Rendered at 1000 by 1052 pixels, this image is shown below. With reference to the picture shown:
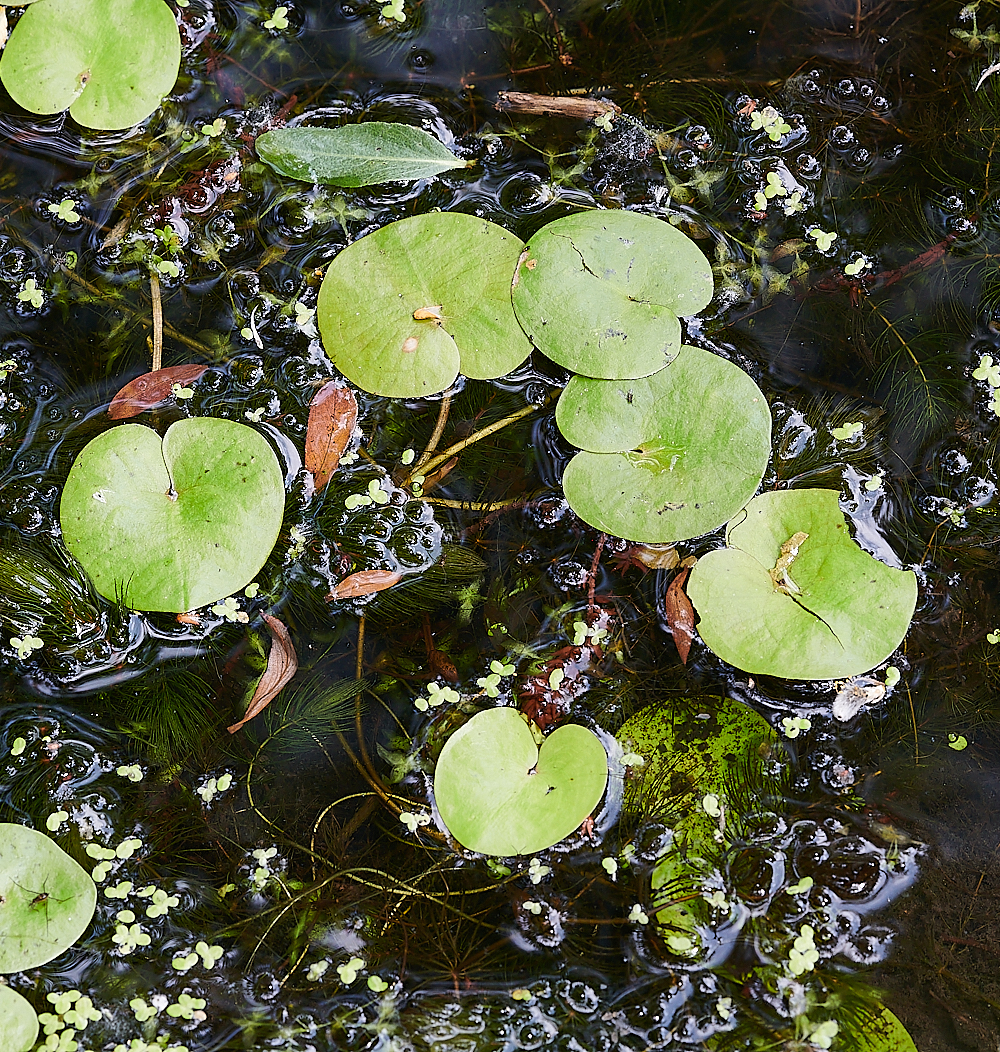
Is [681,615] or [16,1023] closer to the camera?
[16,1023]

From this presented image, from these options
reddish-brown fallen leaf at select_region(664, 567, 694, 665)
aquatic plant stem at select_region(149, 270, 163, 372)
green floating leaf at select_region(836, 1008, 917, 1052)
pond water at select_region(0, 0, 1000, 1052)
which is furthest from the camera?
aquatic plant stem at select_region(149, 270, 163, 372)

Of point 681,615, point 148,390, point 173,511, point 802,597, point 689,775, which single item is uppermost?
point 148,390

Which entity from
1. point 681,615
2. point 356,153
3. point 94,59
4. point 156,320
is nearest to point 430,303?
point 356,153

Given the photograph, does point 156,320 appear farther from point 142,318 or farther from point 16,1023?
point 16,1023

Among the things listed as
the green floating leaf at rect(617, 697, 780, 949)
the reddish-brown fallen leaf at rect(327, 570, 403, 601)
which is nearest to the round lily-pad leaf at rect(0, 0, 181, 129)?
the reddish-brown fallen leaf at rect(327, 570, 403, 601)

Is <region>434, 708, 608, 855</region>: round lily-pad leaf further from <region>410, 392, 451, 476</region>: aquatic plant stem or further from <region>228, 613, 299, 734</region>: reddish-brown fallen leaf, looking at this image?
<region>410, 392, 451, 476</region>: aquatic plant stem

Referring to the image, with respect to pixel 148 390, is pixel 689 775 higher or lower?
lower

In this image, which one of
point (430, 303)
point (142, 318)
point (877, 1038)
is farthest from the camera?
point (142, 318)
